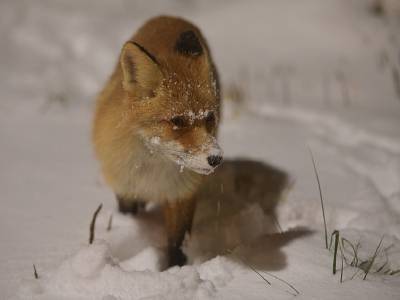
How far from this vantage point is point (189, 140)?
2160 millimetres

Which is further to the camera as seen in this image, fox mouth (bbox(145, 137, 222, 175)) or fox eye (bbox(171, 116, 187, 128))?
fox eye (bbox(171, 116, 187, 128))

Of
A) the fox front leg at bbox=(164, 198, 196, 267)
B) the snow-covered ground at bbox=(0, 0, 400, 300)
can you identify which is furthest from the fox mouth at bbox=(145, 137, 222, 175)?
the snow-covered ground at bbox=(0, 0, 400, 300)

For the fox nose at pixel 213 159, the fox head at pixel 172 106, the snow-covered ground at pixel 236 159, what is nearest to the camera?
the snow-covered ground at pixel 236 159

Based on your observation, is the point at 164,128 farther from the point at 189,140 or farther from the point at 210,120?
the point at 210,120

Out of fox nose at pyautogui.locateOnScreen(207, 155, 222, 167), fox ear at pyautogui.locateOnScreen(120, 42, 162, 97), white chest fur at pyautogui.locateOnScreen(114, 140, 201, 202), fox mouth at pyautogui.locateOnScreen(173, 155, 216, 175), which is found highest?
fox ear at pyautogui.locateOnScreen(120, 42, 162, 97)

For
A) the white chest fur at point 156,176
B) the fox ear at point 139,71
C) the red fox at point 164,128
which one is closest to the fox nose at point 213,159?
the red fox at point 164,128

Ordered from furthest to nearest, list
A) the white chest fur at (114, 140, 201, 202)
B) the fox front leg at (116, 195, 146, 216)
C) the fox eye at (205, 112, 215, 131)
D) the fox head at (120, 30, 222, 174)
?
1. the fox front leg at (116, 195, 146, 216)
2. the white chest fur at (114, 140, 201, 202)
3. the fox eye at (205, 112, 215, 131)
4. the fox head at (120, 30, 222, 174)

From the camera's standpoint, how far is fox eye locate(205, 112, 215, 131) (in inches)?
90.3

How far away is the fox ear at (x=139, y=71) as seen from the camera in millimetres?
2217

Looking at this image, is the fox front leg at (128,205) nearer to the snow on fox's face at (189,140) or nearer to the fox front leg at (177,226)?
the fox front leg at (177,226)

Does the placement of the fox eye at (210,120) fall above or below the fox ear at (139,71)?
below

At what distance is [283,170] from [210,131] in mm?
1362

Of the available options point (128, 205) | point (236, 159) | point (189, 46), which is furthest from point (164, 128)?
point (236, 159)

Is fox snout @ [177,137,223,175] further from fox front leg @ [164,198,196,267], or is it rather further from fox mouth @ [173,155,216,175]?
fox front leg @ [164,198,196,267]
